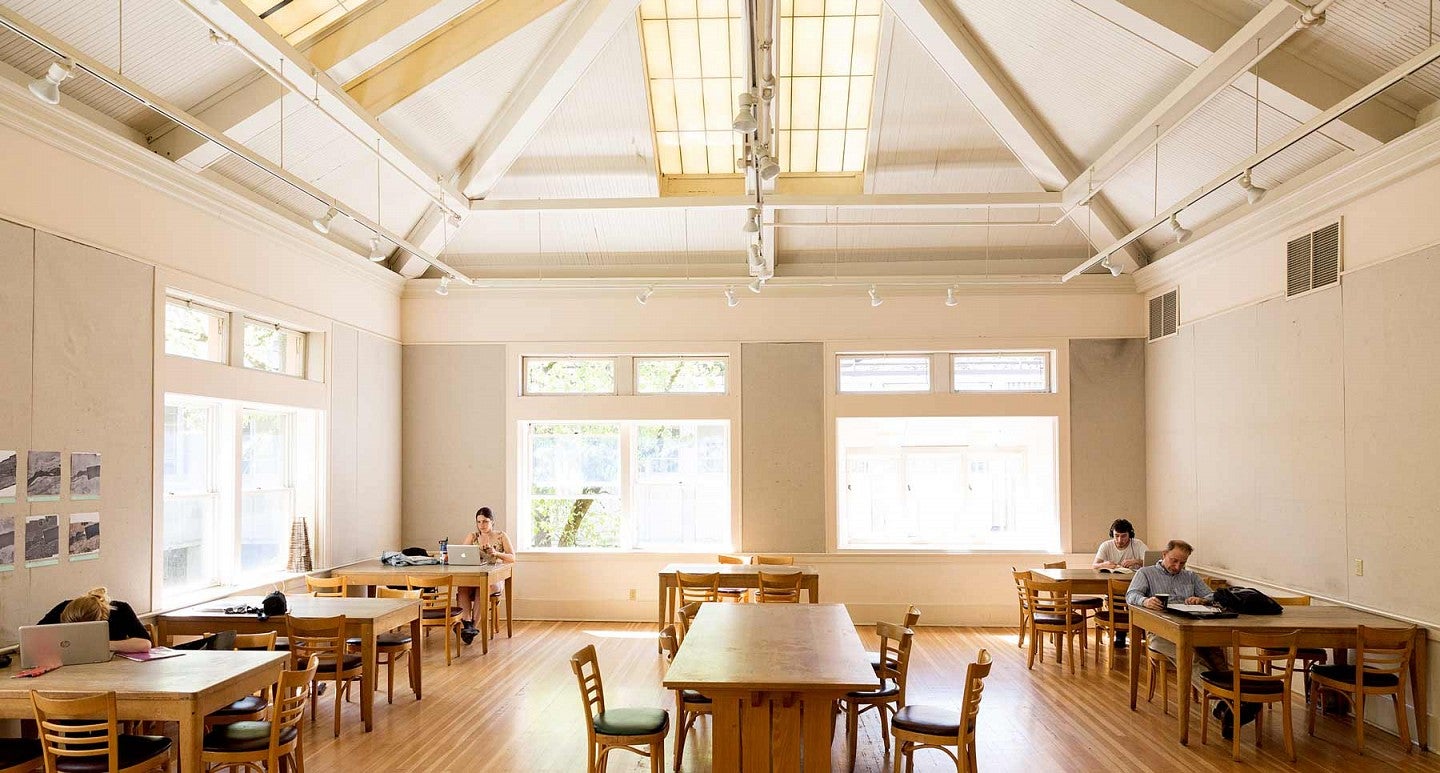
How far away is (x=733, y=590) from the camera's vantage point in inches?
378

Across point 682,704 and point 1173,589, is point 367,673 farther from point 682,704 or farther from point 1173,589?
point 1173,589

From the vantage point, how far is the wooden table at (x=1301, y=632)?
20.4 feet

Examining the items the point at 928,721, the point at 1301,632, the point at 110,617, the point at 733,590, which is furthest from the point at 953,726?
the point at 110,617

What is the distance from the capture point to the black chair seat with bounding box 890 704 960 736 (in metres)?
5.05

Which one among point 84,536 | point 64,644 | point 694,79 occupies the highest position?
point 694,79

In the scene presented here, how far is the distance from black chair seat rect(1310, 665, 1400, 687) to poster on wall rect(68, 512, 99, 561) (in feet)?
26.7

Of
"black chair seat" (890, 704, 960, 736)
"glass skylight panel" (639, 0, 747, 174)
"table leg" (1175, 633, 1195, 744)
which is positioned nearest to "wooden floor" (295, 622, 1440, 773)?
"table leg" (1175, 633, 1195, 744)

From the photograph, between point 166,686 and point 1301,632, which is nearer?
point 166,686

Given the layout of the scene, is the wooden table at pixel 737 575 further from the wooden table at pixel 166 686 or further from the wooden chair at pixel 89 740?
the wooden chair at pixel 89 740

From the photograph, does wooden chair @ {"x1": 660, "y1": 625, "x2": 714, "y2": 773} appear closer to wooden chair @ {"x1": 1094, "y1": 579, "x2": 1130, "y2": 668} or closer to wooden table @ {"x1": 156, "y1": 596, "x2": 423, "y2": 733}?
wooden table @ {"x1": 156, "y1": 596, "x2": 423, "y2": 733}

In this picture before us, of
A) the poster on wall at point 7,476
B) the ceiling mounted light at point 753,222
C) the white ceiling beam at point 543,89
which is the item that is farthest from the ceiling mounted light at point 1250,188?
the poster on wall at point 7,476

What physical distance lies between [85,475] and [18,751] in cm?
195

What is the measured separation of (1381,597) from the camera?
665 centimetres

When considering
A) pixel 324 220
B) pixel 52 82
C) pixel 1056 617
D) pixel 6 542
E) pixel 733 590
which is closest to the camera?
pixel 52 82
